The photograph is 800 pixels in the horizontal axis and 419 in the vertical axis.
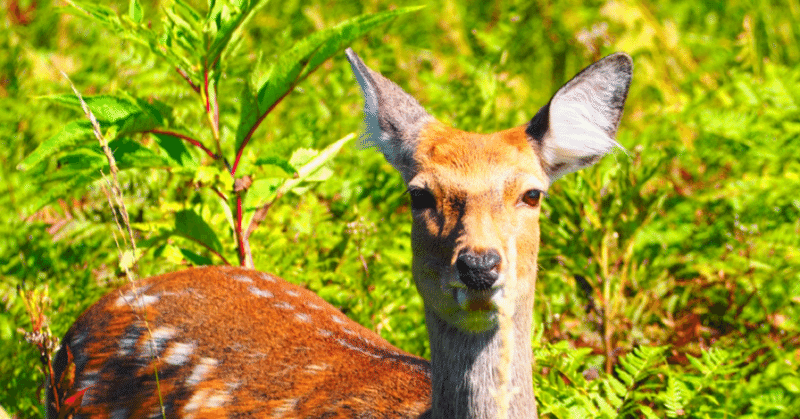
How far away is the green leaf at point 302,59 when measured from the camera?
3.12m

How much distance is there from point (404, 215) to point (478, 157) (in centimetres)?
189

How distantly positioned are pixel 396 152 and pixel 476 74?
2071 mm

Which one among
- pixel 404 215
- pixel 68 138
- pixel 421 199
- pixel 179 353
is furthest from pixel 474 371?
pixel 404 215

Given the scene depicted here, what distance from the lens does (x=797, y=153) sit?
4234mm

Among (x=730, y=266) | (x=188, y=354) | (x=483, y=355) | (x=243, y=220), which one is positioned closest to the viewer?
(x=483, y=355)

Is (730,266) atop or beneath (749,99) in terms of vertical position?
beneath

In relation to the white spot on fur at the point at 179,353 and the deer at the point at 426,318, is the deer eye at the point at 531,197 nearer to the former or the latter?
the deer at the point at 426,318

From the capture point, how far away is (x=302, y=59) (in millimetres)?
3273

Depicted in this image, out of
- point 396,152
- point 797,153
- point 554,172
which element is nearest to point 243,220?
point 396,152

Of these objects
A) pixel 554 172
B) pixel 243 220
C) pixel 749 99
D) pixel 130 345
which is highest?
pixel 749 99

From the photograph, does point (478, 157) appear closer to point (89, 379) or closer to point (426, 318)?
point (426, 318)

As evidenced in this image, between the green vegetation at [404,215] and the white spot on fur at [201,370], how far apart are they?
2.03ft

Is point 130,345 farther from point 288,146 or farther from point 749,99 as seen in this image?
point 749,99

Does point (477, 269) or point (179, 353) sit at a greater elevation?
point (477, 269)
